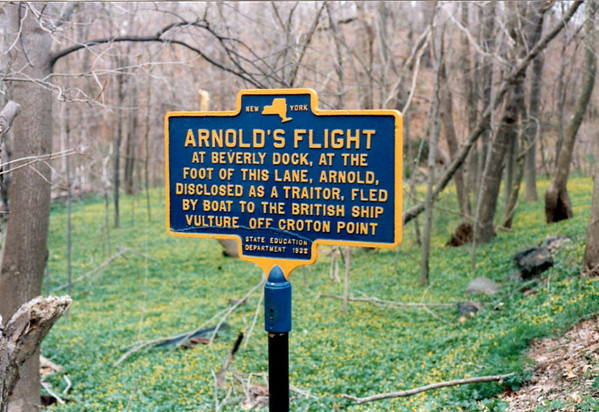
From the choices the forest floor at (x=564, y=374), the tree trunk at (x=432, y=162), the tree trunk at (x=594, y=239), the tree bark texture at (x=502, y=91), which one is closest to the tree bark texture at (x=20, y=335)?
the forest floor at (x=564, y=374)

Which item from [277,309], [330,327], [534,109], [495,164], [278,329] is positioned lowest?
[330,327]

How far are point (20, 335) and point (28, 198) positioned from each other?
10.6 ft

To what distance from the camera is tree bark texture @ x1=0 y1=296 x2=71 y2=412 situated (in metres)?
3.94

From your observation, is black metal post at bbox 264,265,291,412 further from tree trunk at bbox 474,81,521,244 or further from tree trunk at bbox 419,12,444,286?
tree trunk at bbox 474,81,521,244

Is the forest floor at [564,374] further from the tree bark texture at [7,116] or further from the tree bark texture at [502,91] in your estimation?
the tree bark texture at [502,91]

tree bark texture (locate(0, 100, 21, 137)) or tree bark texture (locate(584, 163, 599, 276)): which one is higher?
tree bark texture (locate(0, 100, 21, 137))

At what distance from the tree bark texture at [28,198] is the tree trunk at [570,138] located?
795 cm

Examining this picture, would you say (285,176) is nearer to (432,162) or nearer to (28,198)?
(28,198)

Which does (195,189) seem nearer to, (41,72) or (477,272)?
(41,72)

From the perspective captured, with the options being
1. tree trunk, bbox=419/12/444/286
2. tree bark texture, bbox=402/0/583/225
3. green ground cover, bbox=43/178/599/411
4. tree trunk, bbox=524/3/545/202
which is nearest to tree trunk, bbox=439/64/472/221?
green ground cover, bbox=43/178/599/411

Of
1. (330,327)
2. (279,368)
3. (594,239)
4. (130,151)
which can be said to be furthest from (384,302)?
(130,151)

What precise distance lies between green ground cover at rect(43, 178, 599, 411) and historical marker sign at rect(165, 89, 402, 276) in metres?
2.51

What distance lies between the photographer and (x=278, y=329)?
425cm

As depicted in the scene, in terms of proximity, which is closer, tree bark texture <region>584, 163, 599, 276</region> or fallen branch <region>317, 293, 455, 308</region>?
tree bark texture <region>584, 163, 599, 276</region>
